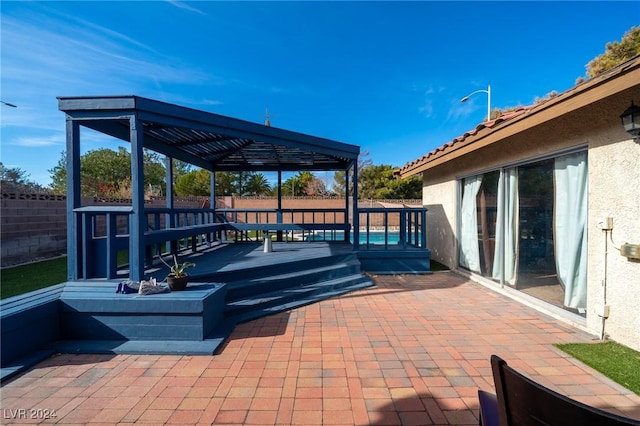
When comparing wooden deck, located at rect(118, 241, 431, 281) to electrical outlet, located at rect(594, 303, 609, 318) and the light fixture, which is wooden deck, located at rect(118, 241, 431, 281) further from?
the light fixture

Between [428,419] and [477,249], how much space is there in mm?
4100

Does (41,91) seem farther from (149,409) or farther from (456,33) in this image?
(456,33)

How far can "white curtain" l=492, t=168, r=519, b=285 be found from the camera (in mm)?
4188

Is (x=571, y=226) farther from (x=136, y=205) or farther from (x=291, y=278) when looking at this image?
(x=136, y=205)

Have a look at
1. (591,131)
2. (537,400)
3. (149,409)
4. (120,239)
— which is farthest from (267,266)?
(591,131)

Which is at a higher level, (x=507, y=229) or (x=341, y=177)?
(x=341, y=177)

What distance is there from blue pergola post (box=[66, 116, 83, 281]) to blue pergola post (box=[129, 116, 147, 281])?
1.94ft

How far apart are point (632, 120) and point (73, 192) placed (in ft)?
17.8

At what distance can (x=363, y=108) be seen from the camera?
58.2 feet

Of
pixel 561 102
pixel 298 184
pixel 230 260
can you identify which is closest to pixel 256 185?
pixel 298 184

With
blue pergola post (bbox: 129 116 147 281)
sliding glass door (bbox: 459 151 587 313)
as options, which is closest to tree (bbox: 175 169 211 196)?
blue pergola post (bbox: 129 116 147 281)

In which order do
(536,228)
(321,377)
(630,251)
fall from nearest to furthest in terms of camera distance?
(321,377) → (630,251) → (536,228)

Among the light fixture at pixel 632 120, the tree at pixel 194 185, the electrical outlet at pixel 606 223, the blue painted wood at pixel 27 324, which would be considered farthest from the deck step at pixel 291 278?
the tree at pixel 194 185

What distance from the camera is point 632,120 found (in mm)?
2471
